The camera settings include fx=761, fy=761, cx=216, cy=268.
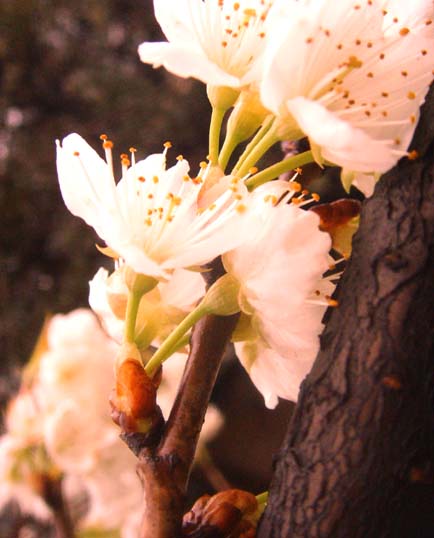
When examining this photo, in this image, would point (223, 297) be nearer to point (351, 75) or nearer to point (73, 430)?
point (351, 75)

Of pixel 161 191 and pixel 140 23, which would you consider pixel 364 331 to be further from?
pixel 140 23

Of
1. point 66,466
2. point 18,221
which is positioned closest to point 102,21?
point 18,221

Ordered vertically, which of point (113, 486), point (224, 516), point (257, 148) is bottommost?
point (113, 486)

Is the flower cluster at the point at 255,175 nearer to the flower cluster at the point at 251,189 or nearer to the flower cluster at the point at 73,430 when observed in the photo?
the flower cluster at the point at 251,189

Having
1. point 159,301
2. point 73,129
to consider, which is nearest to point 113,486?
point 159,301

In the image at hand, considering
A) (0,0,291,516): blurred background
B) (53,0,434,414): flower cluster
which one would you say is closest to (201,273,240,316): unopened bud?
(53,0,434,414): flower cluster

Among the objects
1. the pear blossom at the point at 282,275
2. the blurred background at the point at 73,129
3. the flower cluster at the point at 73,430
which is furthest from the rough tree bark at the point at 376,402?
the blurred background at the point at 73,129
